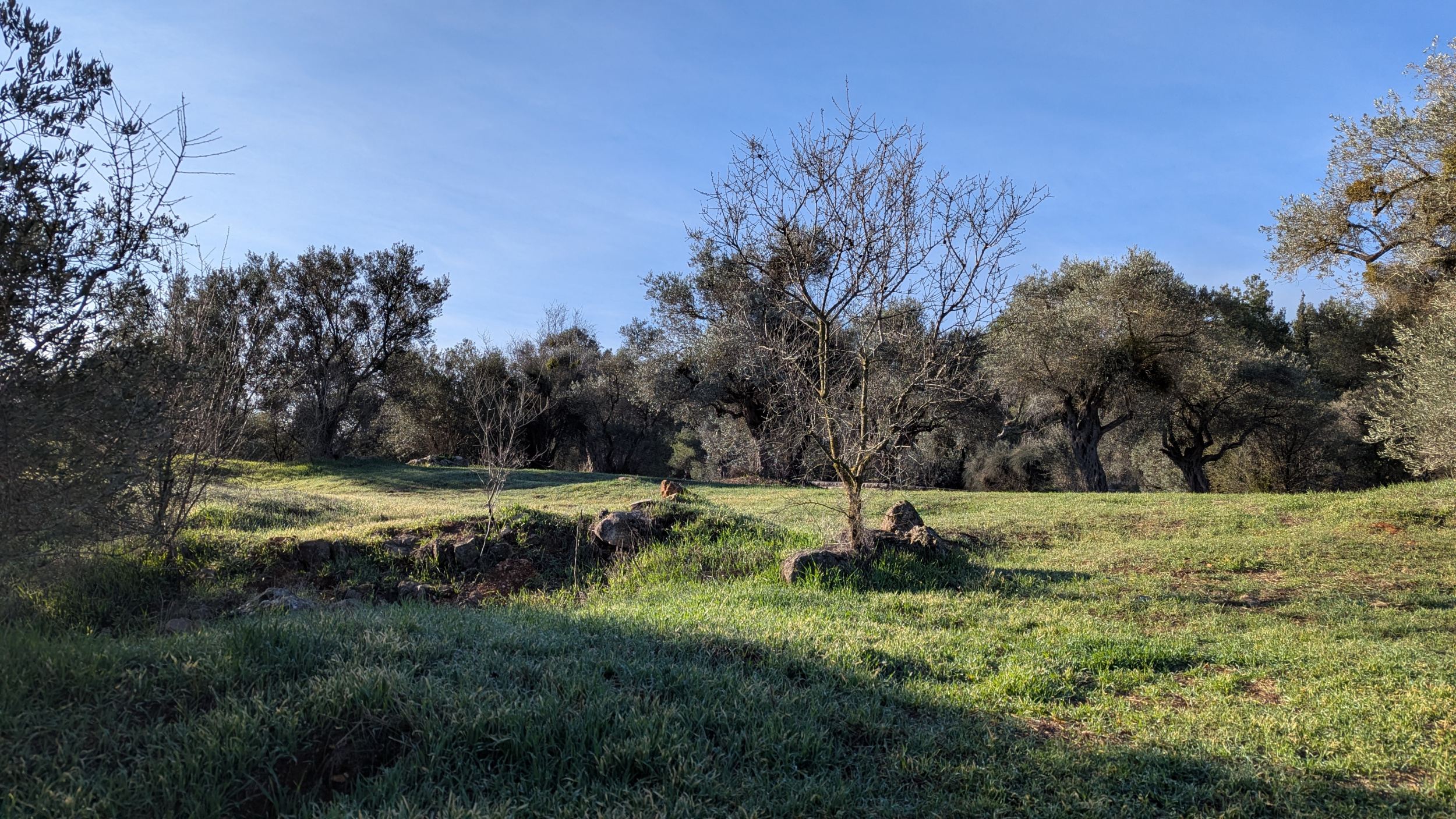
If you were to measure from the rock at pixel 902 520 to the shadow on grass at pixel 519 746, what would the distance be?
225 inches

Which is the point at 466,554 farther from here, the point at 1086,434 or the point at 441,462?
the point at 441,462

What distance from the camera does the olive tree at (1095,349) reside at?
2150 centimetres

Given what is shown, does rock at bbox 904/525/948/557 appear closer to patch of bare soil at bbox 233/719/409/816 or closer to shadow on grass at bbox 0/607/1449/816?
shadow on grass at bbox 0/607/1449/816

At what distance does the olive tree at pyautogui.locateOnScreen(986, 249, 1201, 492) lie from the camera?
21.5 meters

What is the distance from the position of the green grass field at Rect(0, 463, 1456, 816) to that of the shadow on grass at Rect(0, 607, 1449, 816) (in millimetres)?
15

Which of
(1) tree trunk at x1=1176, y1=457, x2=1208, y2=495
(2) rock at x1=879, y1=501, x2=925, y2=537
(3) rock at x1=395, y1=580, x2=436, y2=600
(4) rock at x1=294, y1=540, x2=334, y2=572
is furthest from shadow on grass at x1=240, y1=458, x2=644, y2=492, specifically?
(1) tree trunk at x1=1176, y1=457, x2=1208, y2=495

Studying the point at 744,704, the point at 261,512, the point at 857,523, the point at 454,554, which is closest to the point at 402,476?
the point at 261,512

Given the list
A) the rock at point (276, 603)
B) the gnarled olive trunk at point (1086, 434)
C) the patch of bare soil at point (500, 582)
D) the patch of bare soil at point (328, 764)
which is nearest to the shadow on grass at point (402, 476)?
the patch of bare soil at point (500, 582)

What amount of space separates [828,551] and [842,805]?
18.0 ft

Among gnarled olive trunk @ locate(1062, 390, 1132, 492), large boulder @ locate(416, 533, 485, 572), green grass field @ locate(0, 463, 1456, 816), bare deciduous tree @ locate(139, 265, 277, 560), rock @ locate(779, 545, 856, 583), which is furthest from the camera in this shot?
gnarled olive trunk @ locate(1062, 390, 1132, 492)

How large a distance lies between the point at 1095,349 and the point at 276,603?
69.7 ft

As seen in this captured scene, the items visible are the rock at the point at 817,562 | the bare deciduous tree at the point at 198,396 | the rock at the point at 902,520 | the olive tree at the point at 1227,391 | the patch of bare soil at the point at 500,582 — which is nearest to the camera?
the bare deciduous tree at the point at 198,396

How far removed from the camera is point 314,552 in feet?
31.6

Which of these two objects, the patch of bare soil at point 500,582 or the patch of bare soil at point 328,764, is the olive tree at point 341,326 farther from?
the patch of bare soil at point 328,764
